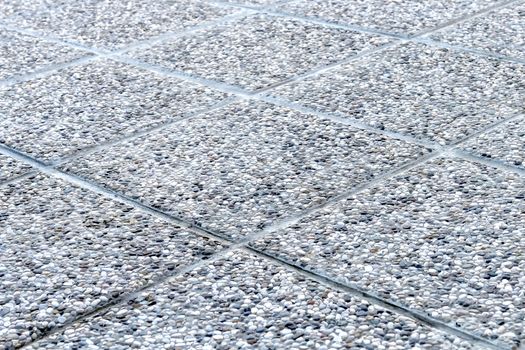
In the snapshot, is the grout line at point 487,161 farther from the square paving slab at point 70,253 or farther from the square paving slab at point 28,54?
the square paving slab at point 28,54

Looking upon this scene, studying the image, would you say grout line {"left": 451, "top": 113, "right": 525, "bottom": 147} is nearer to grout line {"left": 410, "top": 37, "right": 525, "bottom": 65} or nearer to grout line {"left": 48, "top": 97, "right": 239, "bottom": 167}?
grout line {"left": 410, "top": 37, "right": 525, "bottom": 65}

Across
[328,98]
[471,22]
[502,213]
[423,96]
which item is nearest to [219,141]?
[328,98]

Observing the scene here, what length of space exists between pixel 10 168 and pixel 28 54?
176 cm

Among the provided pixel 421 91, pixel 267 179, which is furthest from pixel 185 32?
pixel 267 179

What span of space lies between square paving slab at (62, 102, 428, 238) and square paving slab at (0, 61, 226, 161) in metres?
0.19

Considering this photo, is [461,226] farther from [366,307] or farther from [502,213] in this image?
[366,307]

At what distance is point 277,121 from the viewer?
529 cm

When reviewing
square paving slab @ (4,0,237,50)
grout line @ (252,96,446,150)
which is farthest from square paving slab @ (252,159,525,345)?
square paving slab @ (4,0,237,50)

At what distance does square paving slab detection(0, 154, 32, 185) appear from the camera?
488cm

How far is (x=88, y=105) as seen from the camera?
564cm

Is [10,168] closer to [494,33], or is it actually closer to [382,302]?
[382,302]

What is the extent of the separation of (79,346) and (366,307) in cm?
98

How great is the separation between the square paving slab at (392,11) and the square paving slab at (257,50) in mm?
221

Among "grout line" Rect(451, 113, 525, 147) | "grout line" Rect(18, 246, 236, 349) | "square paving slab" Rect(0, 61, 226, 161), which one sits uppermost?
"grout line" Rect(451, 113, 525, 147)
